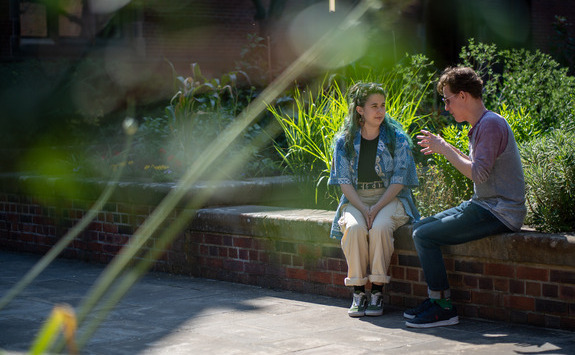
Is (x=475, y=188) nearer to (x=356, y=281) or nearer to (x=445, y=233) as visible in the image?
(x=445, y=233)

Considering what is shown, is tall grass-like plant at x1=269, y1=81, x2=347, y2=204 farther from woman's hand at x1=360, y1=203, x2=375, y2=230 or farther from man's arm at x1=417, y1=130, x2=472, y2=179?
man's arm at x1=417, y1=130, x2=472, y2=179

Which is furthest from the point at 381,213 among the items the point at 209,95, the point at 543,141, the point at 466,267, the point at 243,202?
the point at 209,95

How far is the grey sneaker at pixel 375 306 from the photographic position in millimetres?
5120

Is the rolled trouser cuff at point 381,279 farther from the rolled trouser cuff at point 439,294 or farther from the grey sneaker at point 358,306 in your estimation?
the rolled trouser cuff at point 439,294

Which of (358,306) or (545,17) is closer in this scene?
(358,306)

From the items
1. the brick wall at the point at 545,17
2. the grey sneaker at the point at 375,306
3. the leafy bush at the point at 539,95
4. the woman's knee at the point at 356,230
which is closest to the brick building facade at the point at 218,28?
the brick wall at the point at 545,17

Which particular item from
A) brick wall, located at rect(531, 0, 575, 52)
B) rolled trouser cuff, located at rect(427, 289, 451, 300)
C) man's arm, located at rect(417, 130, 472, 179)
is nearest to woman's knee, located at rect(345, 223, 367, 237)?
rolled trouser cuff, located at rect(427, 289, 451, 300)

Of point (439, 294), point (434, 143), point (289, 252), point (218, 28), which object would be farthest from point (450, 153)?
point (218, 28)

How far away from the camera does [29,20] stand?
1561cm

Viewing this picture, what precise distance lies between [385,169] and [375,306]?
0.90m

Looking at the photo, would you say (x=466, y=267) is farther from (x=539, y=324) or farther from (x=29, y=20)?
(x=29, y=20)

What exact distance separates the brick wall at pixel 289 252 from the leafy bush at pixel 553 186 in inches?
11.8

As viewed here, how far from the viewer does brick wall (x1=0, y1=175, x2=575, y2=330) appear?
463 centimetres

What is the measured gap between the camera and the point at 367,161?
17.7ft
